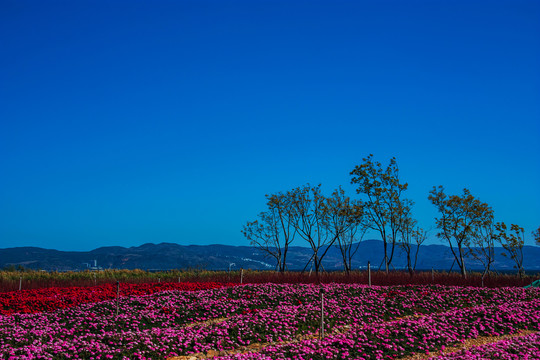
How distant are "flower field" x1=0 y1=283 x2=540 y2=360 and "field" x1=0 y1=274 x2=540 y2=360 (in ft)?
0.12

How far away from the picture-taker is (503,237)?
136 feet

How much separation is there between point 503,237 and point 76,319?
121ft

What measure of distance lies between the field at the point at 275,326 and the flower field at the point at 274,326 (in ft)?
0.12

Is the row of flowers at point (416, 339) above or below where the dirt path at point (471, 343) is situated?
Result: above

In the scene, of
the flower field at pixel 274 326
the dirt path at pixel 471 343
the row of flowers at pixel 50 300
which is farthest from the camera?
the row of flowers at pixel 50 300

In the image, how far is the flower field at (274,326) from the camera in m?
11.5

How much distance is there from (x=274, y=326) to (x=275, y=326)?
0.06 metres

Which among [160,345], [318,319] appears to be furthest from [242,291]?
[160,345]

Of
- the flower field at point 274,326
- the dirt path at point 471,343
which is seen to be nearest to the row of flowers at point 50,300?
the flower field at point 274,326

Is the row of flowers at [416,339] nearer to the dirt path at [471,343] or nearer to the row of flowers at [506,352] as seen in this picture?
the row of flowers at [506,352]

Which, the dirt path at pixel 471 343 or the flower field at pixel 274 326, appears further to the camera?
the dirt path at pixel 471 343

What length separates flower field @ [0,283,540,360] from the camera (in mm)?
11523

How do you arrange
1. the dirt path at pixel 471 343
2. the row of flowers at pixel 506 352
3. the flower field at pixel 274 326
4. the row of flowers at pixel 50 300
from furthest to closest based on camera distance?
1. the row of flowers at pixel 50 300
2. the dirt path at pixel 471 343
3. the flower field at pixel 274 326
4. the row of flowers at pixel 506 352

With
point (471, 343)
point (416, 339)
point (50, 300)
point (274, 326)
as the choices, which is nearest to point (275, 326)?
point (274, 326)
